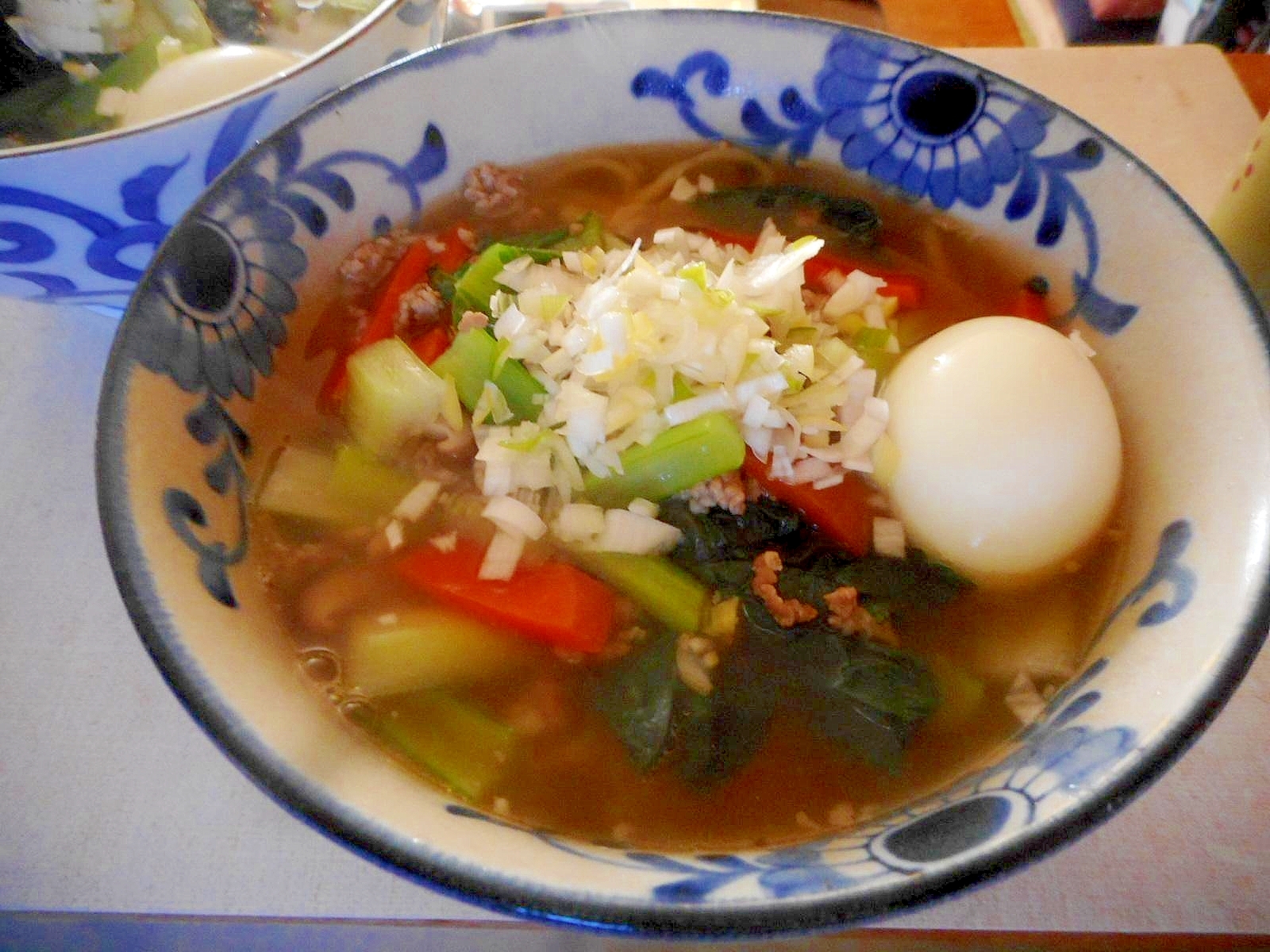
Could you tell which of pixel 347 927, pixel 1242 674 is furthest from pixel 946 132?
→ pixel 347 927

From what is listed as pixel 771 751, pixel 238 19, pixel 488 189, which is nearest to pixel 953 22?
pixel 488 189

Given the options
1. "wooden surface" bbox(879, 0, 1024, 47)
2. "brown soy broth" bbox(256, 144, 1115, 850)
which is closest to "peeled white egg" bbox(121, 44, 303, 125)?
"brown soy broth" bbox(256, 144, 1115, 850)

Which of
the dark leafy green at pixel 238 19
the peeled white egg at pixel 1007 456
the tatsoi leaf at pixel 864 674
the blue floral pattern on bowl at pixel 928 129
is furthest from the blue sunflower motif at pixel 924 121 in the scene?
the dark leafy green at pixel 238 19

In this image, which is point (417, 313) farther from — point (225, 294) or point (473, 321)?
point (225, 294)

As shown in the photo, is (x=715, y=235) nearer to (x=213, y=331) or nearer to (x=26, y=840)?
(x=213, y=331)

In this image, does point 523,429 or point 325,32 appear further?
point 325,32

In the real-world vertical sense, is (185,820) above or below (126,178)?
below
